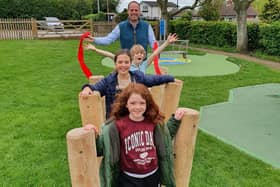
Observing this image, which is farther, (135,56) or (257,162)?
(257,162)

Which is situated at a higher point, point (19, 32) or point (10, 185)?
point (19, 32)

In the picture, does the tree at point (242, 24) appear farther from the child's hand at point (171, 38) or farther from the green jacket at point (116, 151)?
the green jacket at point (116, 151)

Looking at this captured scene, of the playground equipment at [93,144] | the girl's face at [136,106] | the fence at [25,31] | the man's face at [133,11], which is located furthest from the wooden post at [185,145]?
the fence at [25,31]

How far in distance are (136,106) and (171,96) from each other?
101 cm

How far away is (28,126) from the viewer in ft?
15.0

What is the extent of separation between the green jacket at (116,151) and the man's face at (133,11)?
5.87 feet

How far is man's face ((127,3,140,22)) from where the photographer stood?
336 centimetres

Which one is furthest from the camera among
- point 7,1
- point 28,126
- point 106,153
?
point 7,1

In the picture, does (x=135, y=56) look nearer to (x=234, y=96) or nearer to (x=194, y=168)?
(x=194, y=168)

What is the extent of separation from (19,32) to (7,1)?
13.8 meters

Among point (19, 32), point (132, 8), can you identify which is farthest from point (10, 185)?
point (19, 32)

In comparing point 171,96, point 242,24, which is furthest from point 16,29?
point 171,96

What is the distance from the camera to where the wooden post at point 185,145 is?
6.45 ft

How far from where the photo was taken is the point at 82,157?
1592 mm
